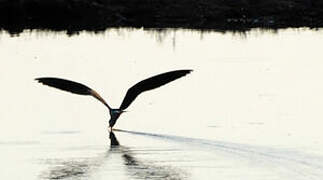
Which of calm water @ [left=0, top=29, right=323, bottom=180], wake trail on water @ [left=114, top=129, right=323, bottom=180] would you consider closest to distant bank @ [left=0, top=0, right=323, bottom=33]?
calm water @ [left=0, top=29, right=323, bottom=180]

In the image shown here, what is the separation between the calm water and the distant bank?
12.6 meters

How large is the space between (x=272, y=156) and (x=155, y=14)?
4515 cm

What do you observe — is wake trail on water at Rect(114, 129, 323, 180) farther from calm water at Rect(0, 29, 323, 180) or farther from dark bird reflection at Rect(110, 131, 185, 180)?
dark bird reflection at Rect(110, 131, 185, 180)

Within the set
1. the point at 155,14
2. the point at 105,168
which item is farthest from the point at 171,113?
the point at 155,14

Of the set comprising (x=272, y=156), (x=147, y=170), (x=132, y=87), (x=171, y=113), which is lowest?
(x=171, y=113)

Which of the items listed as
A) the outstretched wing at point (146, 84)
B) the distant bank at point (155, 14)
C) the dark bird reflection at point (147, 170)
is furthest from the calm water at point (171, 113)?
the distant bank at point (155, 14)

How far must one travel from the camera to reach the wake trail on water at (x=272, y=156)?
19480mm

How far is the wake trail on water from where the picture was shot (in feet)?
63.9

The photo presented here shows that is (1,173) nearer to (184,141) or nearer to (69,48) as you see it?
(184,141)

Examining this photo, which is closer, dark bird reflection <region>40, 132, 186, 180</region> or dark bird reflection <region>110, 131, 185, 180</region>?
dark bird reflection <region>110, 131, 185, 180</region>

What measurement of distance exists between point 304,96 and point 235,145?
8.20 metres

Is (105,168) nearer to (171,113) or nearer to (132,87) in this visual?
(132,87)

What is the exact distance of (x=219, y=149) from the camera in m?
22.3

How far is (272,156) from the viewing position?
2148 centimetres
